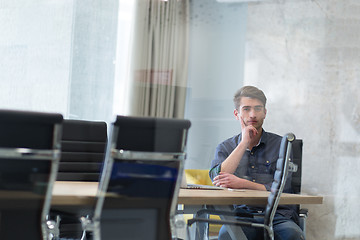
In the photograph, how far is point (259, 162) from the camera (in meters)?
3.48

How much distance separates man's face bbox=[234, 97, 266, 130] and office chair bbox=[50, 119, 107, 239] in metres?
0.98

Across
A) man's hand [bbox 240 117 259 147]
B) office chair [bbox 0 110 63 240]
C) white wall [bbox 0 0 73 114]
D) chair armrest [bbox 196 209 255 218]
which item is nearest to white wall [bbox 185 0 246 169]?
man's hand [bbox 240 117 259 147]

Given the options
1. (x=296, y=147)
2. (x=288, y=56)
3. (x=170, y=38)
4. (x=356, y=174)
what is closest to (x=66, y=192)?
(x=170, y=38)

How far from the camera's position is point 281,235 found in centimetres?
336

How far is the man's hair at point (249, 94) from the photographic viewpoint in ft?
12.3

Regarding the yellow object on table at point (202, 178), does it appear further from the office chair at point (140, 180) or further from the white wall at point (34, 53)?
the white wall at point (34, 53)

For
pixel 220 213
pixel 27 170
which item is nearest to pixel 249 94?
pixel 220 213

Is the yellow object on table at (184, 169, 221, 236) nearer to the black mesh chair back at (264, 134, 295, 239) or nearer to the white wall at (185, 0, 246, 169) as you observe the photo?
the white wall at (185, 0, 246, 169)

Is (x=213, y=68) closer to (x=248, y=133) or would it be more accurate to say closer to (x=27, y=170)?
(x=248, y=133)

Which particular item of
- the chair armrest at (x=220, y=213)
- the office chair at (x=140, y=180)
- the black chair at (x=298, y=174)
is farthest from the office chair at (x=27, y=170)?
the black chair at (x=298, y=174)

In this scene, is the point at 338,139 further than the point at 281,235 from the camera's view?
Yes

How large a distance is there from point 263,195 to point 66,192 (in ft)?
4.33

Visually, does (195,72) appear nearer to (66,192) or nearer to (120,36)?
(120,36)

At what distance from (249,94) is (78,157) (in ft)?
4.18
